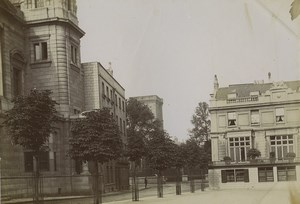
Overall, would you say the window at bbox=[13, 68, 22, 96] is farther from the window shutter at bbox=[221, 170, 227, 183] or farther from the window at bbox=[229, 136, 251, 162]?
the window at bbox=[229, 136, 251, 162]

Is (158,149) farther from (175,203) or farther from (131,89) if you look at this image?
(131,89)

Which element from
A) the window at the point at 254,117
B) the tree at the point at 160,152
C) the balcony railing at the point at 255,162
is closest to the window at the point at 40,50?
the tree at the point at 160,152

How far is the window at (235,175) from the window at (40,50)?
1720 cm

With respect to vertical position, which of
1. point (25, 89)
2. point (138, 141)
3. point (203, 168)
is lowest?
point (203, 168)

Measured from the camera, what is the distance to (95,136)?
16.3 meters

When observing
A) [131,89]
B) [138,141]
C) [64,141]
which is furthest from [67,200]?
[138,141]

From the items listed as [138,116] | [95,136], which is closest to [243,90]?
[138,116]

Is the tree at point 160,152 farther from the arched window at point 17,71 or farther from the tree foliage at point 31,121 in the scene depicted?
the tree foliage at point 31,121

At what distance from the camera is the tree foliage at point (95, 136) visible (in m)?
16.3

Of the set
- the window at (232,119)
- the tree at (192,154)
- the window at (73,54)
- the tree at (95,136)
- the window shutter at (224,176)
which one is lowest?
the window shutter at (224,176)

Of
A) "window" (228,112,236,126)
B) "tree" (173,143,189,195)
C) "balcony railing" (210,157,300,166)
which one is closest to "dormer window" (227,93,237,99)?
"window" (228,112,236,126)

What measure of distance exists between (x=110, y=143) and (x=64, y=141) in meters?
4.12

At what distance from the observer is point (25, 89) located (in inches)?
774

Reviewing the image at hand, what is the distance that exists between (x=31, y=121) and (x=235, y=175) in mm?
22467
